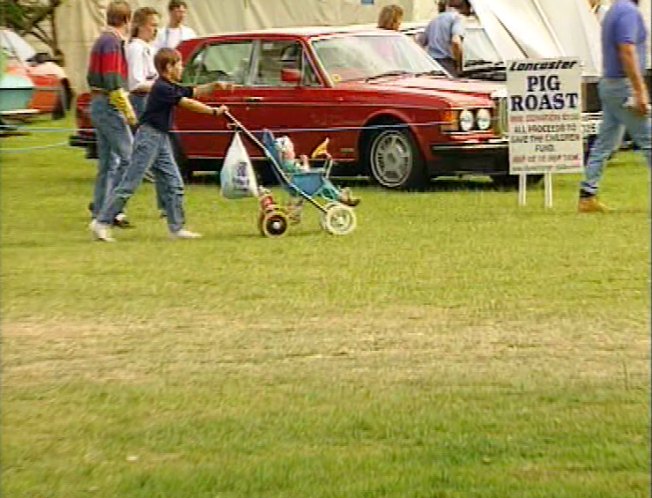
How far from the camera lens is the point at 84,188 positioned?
18.8 m

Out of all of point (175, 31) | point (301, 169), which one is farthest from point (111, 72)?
point (175, 31)

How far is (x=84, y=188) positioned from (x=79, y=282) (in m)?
7.53

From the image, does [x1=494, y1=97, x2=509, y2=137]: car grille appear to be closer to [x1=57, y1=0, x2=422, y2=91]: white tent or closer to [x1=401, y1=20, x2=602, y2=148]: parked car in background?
[x1=401, y1=20, x2=602, y2=148]: parked car in background

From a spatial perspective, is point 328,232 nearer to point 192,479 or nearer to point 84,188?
point 84,188

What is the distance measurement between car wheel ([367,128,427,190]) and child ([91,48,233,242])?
3.64 meters

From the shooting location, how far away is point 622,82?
13938 mm

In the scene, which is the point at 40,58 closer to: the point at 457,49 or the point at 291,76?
the point at 457,49

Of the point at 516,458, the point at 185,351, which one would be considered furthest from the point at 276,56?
the point at 516,458

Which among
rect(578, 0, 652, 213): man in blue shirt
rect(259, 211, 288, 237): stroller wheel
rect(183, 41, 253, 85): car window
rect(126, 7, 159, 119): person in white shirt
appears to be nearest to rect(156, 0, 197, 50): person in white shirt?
rect(183, 41, 253, 85): car window

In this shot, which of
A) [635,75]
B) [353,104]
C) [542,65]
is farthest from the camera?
[353,104]

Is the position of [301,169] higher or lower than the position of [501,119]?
higher

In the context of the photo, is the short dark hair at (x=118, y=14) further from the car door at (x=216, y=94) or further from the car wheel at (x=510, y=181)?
the car wheel at (x=510, y=181)

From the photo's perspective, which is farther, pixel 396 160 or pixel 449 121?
pixel 396 160

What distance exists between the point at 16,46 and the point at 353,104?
13974 mm
